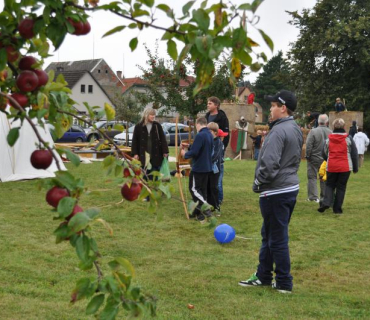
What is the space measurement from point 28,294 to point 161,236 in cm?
312

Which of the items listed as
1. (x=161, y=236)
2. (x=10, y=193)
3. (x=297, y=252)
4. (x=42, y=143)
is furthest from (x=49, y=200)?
(x=10, y=193)

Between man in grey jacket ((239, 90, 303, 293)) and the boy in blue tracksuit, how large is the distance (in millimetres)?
3427

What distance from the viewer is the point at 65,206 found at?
73.7 inches

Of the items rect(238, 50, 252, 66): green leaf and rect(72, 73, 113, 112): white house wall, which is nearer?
rect(238, 50, 252, 66): green leaf

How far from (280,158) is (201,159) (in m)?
3.74

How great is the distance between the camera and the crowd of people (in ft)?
18.2

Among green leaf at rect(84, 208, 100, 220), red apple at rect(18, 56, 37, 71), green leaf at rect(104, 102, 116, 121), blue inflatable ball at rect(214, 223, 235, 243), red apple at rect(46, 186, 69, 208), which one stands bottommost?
blue inflatable ball at rect(214, 223, 235, 243)

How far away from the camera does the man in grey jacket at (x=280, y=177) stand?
18.0 feet

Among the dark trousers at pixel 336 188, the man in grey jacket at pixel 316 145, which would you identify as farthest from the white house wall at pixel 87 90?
the dark trousers at pixel 336 188

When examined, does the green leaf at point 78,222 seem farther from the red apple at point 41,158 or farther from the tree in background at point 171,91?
the tree in background at point 171,91

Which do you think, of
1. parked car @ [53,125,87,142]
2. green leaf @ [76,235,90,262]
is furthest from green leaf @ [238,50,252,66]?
parked car @ [53,125,87,142]

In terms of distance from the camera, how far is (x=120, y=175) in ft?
8.20

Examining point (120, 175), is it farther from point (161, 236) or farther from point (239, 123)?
point (239, 123)

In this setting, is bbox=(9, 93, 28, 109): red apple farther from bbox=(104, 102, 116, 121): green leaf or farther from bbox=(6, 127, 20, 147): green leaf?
bbox=(104, 102, 116, 121): green leaf
